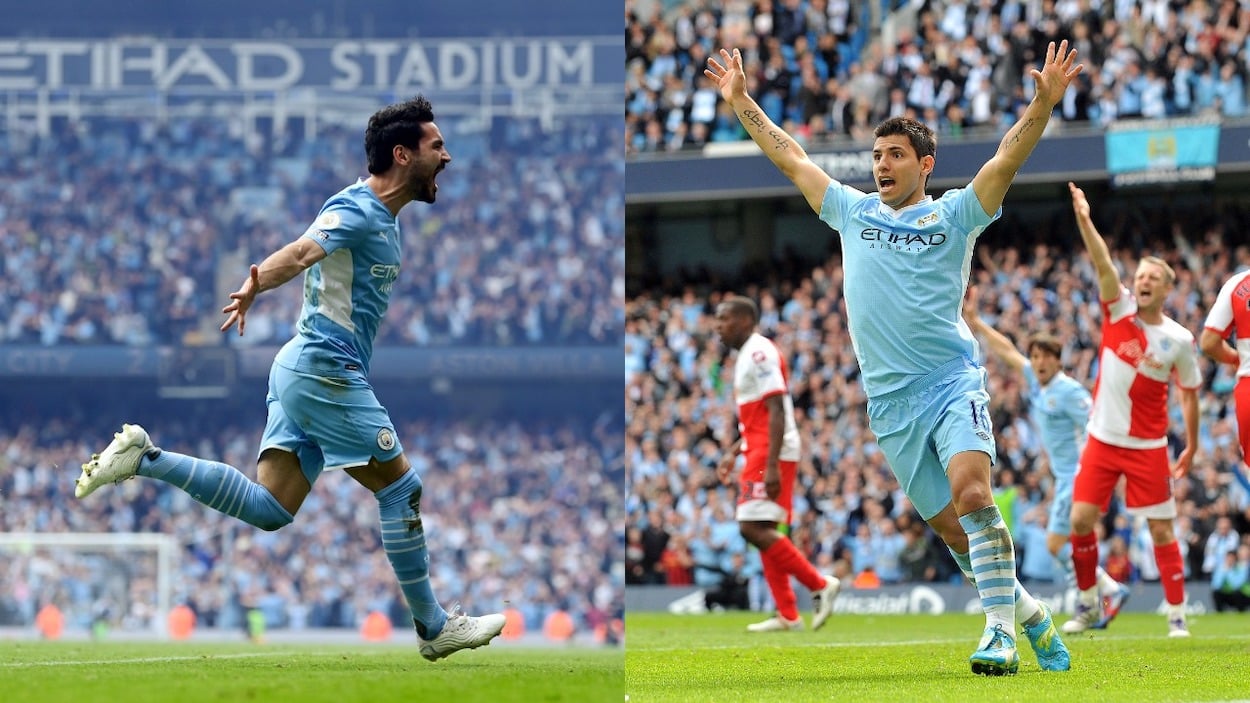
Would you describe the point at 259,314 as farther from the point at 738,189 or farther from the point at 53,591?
the point at 738,189

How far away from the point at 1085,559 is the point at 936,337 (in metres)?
5.00

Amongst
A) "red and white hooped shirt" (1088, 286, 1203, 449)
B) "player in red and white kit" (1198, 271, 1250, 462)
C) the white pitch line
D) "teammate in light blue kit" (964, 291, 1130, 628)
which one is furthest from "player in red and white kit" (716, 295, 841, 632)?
the white pitch line

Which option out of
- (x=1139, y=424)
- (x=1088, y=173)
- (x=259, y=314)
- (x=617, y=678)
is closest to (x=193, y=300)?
(x=259, y=314)

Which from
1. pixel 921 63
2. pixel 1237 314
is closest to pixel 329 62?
pixel 921 63

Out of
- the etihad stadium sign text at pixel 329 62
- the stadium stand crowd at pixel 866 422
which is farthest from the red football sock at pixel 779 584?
the etihad stadium sign text at pixel 329 62

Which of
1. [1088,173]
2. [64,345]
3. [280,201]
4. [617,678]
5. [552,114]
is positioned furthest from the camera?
[552,114]

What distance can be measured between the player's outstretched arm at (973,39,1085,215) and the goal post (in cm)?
1976

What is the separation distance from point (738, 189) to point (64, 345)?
19.2 metres

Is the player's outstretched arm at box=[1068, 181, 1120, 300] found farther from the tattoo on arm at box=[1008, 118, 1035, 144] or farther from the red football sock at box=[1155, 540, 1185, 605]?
the tattoo on arm at box=[1008, 118, 1035, 144]

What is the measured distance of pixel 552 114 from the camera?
43406mm

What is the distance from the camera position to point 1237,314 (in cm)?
907

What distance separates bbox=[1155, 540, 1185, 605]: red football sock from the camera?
11.0m

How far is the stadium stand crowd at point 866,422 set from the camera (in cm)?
1875

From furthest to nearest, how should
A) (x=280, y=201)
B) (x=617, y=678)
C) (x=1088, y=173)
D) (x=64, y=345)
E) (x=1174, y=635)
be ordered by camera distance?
(x=280, y=201), (x=64, y=345), (x=1088, y=173), (x=1174, y=635), (x=617, y=678)
